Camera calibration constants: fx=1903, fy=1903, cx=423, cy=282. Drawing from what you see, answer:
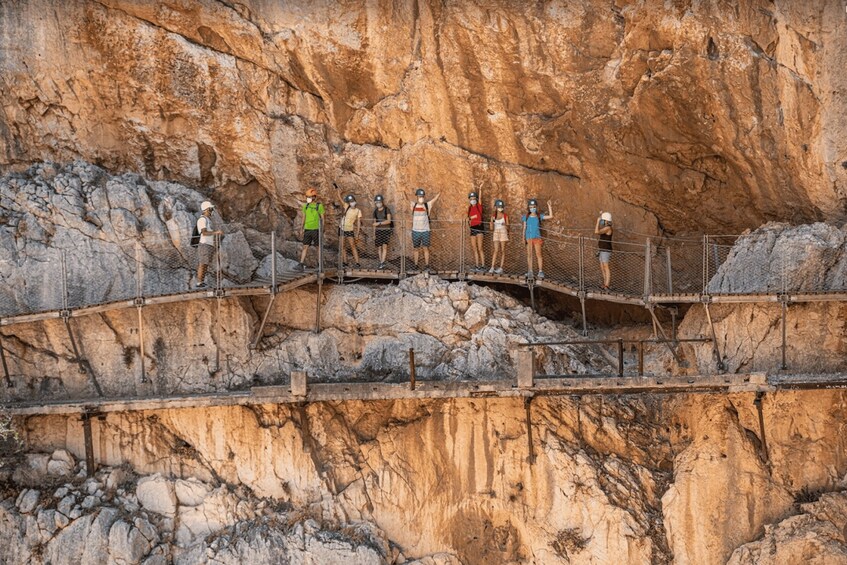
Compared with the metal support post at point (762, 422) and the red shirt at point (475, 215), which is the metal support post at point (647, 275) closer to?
the metal support post at point (762, 422)

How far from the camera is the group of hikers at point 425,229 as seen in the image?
33188 millimetres

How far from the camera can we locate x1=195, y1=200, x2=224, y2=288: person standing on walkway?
32.7m

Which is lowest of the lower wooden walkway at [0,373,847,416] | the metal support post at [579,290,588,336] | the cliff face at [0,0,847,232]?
the lower wooden walkway at [0,373,847,416]

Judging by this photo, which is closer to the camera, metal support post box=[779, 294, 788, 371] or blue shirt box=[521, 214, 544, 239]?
metal support post box=[779, 294, 788, 371]

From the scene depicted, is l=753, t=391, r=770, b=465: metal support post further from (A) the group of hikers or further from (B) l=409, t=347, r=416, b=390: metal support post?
(B) l=409, t=347, r=416, b=390: metal support post

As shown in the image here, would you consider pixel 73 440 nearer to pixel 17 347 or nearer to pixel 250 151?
pixel 17 347

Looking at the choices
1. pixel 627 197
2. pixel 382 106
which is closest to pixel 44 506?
pixel 382 106

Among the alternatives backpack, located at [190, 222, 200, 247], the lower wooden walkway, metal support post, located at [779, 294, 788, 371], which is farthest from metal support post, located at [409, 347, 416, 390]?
metal support post, located at [779, 294, 788, 371]

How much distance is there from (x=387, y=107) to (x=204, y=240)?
4151mm

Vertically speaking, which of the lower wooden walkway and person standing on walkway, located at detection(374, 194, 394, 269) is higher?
person standing on walkway, located at detection(374, 194, 394, 269)

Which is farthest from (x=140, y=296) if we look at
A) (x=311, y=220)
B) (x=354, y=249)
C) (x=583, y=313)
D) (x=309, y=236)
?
(x=583, y=313)

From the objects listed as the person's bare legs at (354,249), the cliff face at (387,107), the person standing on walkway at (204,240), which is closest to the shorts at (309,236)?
the person's bare legs at (354,249)

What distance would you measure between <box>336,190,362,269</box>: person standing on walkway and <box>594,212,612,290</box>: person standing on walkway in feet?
14.0

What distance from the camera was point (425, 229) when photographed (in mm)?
33625
